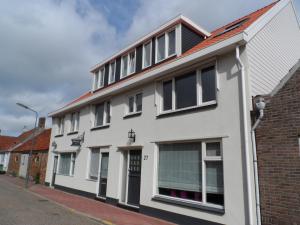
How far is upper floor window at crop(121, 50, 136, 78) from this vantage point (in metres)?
14.7

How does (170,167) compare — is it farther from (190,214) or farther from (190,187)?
(190,214)

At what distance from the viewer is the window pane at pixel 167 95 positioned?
34.2ft

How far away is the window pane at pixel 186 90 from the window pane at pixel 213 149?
1.67 meters

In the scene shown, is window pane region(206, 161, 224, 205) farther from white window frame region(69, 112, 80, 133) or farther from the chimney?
the chimney

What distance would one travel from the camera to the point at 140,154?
11570 millimetres

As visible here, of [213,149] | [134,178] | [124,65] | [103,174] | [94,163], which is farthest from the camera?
[124,65]

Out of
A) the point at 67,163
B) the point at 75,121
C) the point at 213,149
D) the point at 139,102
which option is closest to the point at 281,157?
the point at 213,149

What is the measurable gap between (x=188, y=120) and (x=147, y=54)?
18.9ft

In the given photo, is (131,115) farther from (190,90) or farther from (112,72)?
(112,72)

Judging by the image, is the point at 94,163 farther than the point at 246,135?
Yes

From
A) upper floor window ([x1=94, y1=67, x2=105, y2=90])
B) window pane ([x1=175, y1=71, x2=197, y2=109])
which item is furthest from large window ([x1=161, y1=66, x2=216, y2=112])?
upper floor window ([x1=94, y1=67, x2=105, y2=90])

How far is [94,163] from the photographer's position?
14648mm

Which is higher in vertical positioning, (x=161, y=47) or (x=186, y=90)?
(x=161, y=47)

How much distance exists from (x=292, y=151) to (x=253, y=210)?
1.88 m
